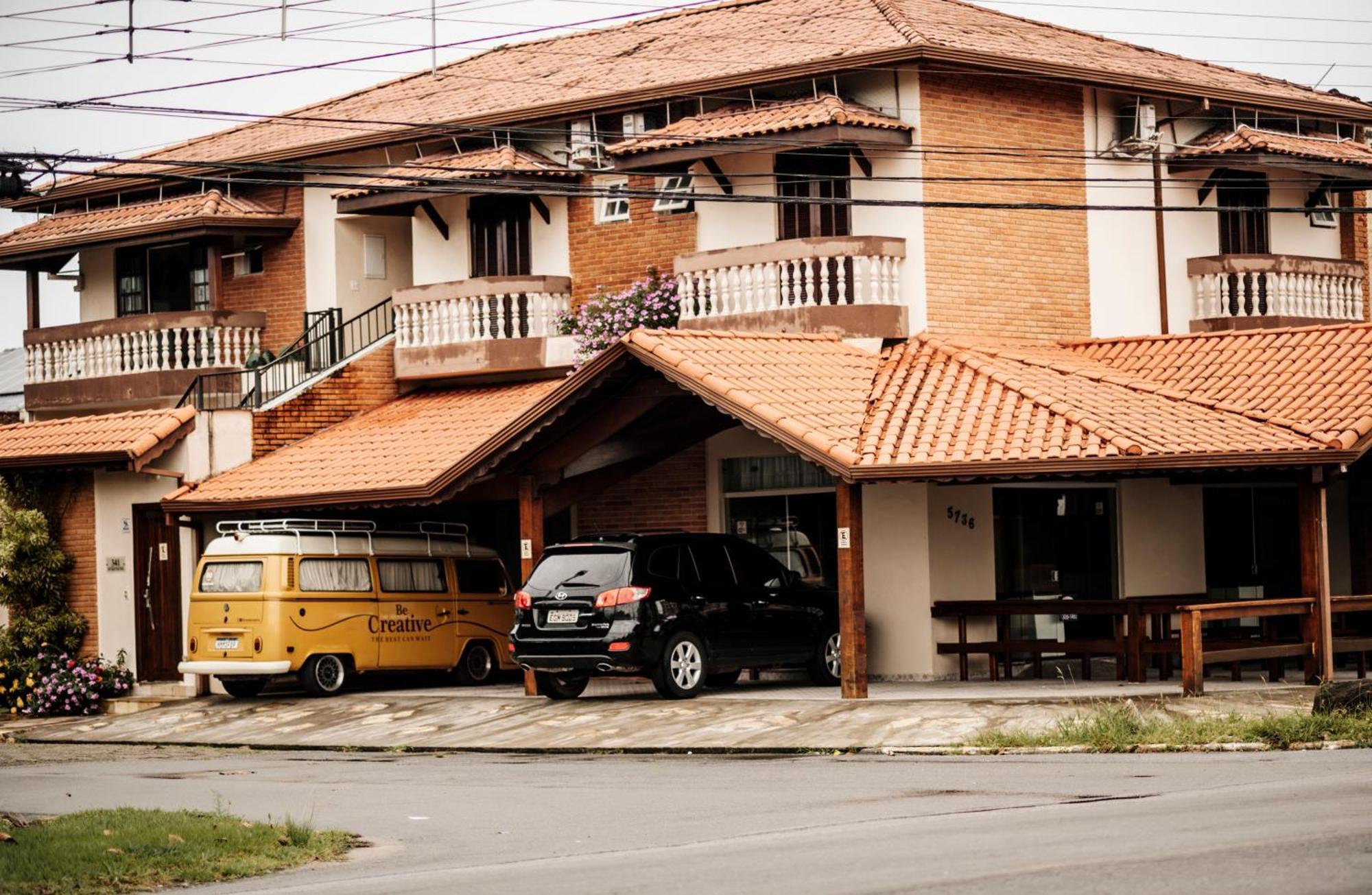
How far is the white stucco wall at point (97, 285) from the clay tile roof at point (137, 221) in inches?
29.8

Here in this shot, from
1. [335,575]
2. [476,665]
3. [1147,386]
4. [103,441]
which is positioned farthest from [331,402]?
[1147,386]

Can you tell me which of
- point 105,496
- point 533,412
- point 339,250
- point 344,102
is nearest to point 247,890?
point 533,412

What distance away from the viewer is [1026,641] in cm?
2302

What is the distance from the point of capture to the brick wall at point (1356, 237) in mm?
30250

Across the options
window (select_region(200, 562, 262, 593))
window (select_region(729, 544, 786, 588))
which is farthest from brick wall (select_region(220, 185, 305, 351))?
window (select_region(729, 544, 786, 588))

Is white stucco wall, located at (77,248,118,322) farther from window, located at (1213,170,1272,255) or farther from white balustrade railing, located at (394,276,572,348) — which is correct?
window, located at (1213,170,1272,255)

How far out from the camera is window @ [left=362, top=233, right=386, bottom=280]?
1244 inches

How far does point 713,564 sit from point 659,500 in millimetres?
4737

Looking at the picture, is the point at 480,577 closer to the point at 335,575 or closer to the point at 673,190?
the point at 335,575

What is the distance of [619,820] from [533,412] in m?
10.1

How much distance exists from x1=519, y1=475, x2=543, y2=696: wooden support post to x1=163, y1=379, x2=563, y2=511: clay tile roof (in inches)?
33.2

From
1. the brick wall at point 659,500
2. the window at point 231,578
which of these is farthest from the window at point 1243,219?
the window at point 231,578

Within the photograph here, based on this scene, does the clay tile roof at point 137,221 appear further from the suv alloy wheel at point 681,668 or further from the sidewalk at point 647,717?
the suv alloy wheel at point 681,668

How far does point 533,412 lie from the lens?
74.6 feet
